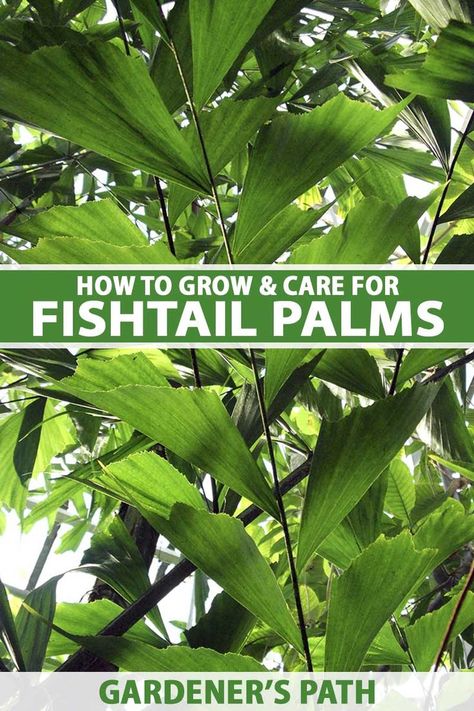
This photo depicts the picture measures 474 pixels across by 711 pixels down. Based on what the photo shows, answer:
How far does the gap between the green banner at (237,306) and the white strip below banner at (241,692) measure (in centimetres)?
13

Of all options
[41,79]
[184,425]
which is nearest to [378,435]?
[184,425]

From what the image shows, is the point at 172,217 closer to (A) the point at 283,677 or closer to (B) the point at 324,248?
(B) the point at 324,248

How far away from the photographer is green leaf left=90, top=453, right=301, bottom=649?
0.91ft

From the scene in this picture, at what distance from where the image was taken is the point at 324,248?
31cm

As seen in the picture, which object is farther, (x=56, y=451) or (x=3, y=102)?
(x=56, y=451)

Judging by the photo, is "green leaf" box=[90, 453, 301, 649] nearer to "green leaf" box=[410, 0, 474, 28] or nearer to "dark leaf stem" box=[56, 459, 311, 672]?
"dark leaf stem" box=[56, 459, 311, 672]

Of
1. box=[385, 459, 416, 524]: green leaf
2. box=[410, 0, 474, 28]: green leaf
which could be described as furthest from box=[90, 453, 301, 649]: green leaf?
box=[385, 459, 416, 524]: green leaf

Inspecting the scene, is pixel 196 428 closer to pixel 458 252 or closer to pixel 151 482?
pixel 151 482

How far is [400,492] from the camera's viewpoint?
2.08 ft

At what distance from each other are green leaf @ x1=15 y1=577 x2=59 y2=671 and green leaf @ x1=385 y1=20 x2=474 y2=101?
12.4 inches

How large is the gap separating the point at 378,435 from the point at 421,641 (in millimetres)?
120

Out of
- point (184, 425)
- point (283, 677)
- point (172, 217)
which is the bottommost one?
point (283, 677)

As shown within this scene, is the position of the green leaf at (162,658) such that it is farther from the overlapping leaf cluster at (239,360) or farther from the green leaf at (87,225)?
the green leaf at (87,225)

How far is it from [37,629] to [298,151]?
297 mm
